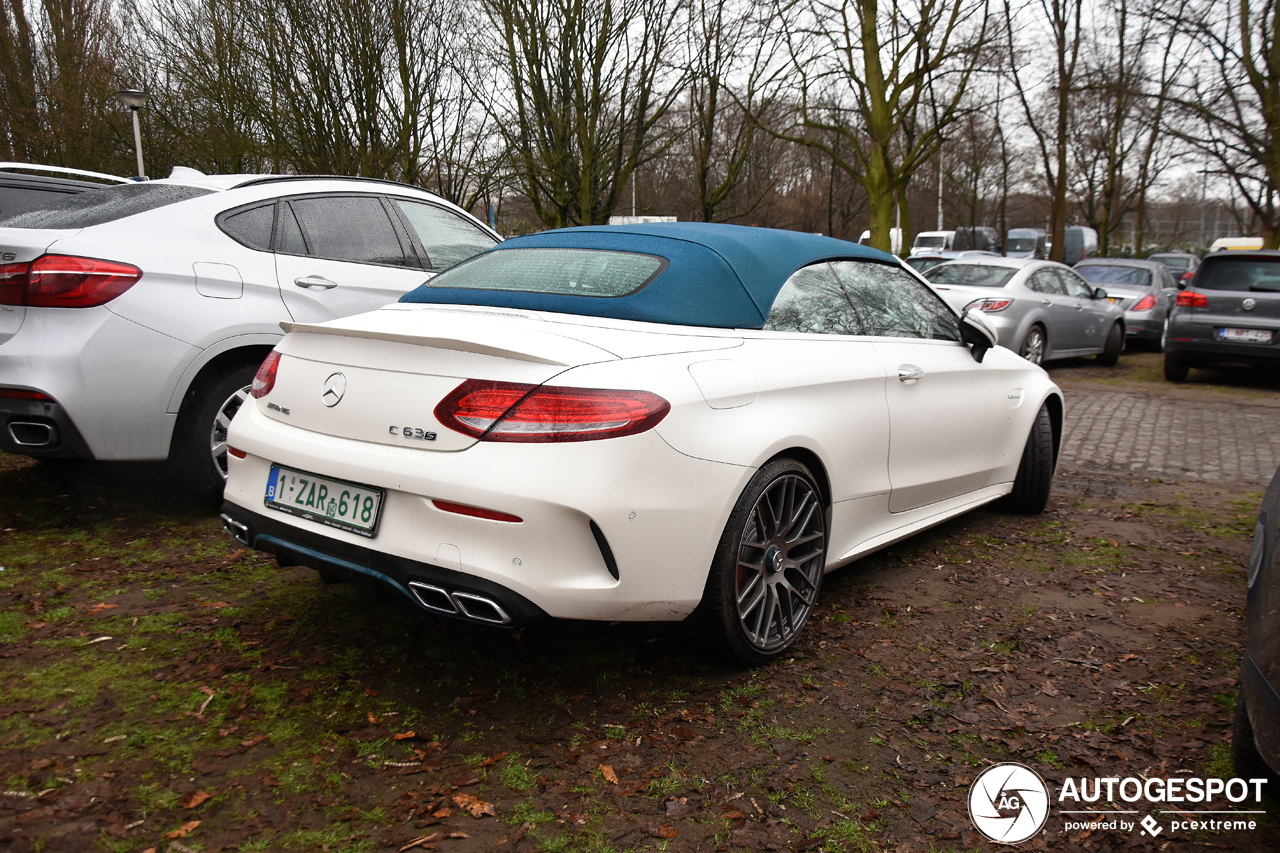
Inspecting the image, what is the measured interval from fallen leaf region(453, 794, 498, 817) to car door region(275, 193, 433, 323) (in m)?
3.09

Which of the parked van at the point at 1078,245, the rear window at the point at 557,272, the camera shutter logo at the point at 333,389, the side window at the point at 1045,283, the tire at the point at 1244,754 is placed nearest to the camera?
the tire at the point at 1244,754

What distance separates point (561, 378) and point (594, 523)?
41 centimetres

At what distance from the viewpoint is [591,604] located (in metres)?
2.68

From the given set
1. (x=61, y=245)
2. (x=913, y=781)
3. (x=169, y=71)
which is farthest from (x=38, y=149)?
(x=913, y=781)

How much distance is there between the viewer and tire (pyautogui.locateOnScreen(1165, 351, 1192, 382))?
12.0 meters

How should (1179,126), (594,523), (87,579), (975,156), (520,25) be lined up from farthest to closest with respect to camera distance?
1. (975,156)
2. (1179,126)
3. (520,25)
4. (87,579)
5. (594,523)

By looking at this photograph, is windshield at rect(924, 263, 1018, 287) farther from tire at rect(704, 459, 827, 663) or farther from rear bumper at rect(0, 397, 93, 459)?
rear bumper at rect(0, 397, 93, 459)

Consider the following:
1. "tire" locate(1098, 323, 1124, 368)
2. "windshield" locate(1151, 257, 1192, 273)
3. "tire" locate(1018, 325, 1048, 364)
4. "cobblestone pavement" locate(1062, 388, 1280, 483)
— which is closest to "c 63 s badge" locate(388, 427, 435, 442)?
"cobblestone pavement" locate(1062, 388, 1280, 483)

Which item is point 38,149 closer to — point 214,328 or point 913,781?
point 214,328

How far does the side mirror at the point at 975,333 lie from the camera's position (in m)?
4.55

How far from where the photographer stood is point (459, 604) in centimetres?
266

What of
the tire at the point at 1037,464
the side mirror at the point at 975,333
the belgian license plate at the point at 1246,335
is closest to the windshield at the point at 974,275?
the belgian license plate at the point at 1246,335

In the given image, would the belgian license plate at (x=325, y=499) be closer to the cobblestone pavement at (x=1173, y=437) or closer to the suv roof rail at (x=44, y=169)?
the suv roof rail at (x=44, y=169)

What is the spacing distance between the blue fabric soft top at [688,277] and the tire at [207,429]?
53.9 inches
